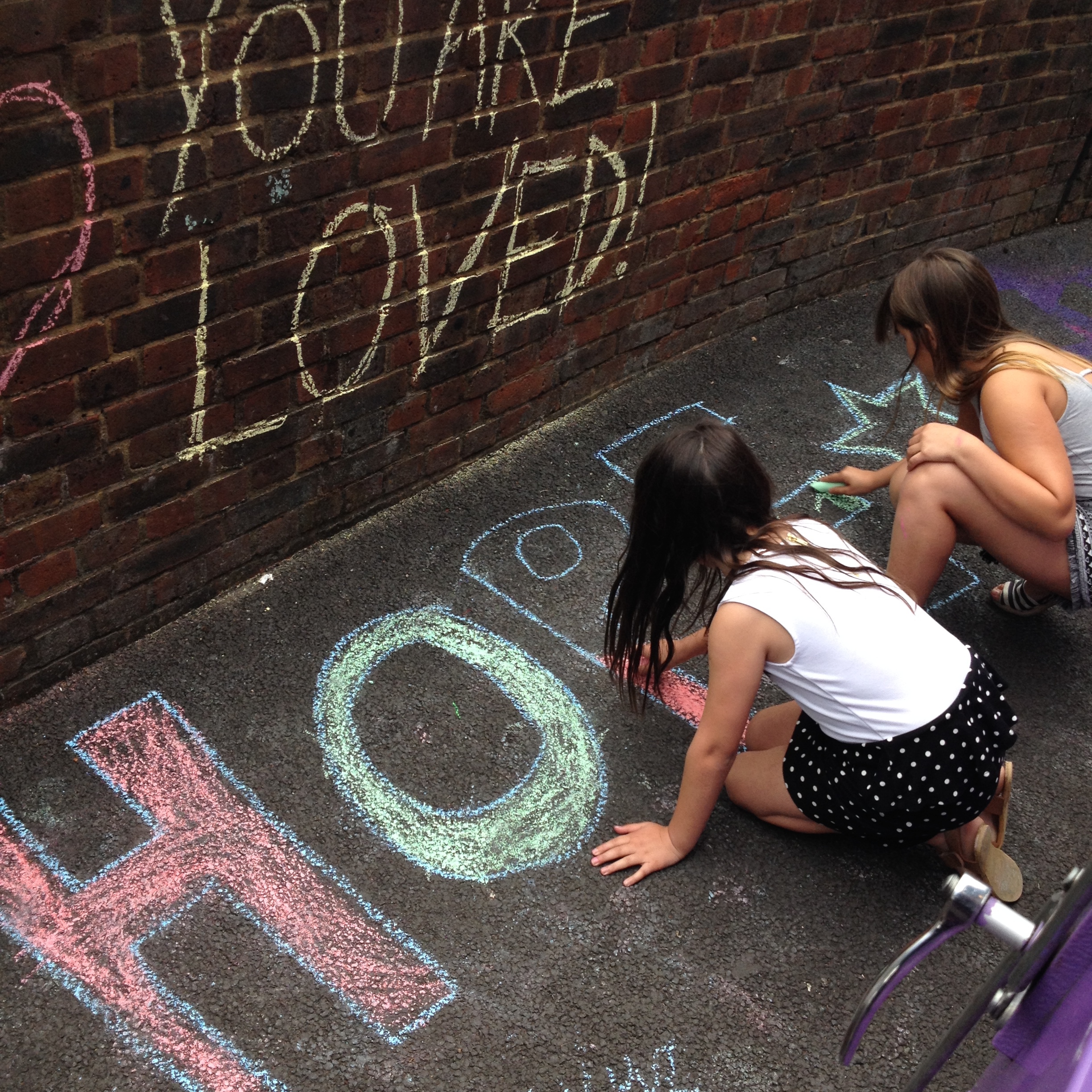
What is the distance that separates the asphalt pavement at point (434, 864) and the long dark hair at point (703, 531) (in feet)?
1.74

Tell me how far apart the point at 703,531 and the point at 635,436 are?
5.09 ft

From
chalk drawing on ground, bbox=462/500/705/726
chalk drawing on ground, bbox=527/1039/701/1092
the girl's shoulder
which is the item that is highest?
the girl's shoulder

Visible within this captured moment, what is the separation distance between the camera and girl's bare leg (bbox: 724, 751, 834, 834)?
255cm

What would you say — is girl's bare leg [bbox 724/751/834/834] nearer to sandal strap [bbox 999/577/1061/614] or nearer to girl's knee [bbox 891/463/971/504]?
girl's knee [bbox 891/463/971/504]

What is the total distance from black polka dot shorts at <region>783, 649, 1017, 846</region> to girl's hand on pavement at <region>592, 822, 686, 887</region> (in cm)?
30

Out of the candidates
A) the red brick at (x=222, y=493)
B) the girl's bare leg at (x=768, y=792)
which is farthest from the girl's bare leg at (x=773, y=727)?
the red brick at (x=222, y=493)

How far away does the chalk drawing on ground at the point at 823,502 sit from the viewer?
11.9ft

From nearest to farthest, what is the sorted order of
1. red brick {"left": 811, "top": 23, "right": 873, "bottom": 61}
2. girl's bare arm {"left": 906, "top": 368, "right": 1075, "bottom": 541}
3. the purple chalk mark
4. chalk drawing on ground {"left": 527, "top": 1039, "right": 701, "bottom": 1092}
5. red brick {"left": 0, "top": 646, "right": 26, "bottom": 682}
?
chalk drawing on ground {"left": 527, "top": 1039, "right": 701, "bottom": 1092}, red brick {"left": 0, "top": 646, "right": 26, "bottom": 682}, girl's bare arm {"left": 906, "top": 368, "right": 1075, "bottom": 541}, red brick {"left": 811, "top": 23, "right": 873, "bottom": 61}, the purple chalk mark

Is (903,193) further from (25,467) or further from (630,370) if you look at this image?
(25,467)

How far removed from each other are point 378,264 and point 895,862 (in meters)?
1.87

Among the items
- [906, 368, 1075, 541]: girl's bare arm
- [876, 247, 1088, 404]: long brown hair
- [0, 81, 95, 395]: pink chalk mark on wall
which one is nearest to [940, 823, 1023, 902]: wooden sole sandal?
[906, 368, 1075, 541]: girl's bare arm

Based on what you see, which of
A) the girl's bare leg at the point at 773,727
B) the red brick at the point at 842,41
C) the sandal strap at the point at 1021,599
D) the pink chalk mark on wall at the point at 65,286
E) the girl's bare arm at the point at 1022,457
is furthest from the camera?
the red brick at the point at 842,41

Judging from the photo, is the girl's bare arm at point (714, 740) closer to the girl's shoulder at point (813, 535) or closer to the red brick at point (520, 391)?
the girl's shoulder at point (813, 535)

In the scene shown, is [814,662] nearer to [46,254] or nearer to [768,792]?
[768,792]
